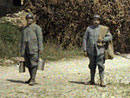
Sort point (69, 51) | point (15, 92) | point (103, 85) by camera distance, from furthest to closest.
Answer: point (69, 51) → point (103, 85) → point (15, 92)

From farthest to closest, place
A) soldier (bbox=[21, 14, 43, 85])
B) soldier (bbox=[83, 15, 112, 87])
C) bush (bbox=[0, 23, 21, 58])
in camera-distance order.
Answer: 1. bush (bbox=[0, 23, 21, 58])
2. soldier (bbox=[21, 14, 43, 85])
3. soldier (bbox=[83, 15, 112, 87])

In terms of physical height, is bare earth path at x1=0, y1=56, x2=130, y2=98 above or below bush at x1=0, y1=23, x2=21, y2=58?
below

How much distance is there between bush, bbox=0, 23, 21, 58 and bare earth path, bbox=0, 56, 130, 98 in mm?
1705

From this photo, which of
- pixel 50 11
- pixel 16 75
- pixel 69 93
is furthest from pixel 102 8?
pixel 69 93

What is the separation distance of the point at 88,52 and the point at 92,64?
1.04ft

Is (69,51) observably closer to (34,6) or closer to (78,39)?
(78,39)

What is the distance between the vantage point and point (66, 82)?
8.19 meters

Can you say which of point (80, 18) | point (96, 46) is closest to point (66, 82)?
point (96, 46)

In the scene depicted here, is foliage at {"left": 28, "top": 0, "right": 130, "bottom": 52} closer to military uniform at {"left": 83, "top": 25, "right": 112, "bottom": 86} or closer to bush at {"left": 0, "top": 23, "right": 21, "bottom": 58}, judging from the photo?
bush at {"left": 0, "top": 23, "right": 21, "bottom": 58}

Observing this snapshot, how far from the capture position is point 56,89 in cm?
704

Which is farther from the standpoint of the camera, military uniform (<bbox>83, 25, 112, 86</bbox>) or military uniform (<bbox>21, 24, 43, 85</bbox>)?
military uniform (<bbox>21, 24, 43, 85</bbox>)

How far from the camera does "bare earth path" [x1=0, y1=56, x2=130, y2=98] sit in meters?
6.63

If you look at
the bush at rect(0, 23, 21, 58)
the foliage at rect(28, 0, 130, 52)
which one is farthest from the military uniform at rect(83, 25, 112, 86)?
the foliage at rect(28, 0, 130, 52)

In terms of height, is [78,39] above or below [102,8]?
below
